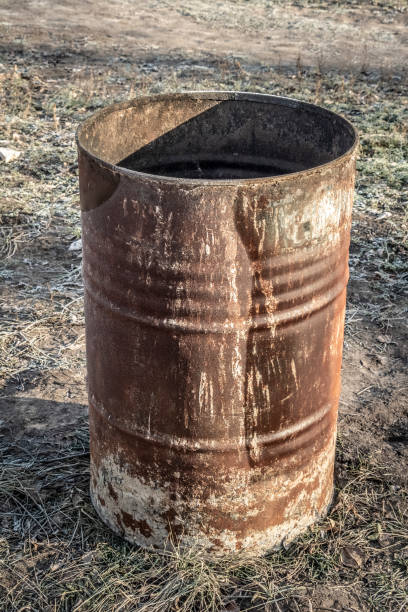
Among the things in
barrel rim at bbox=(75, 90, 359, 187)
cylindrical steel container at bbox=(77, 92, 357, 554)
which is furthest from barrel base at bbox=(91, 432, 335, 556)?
barrel rim at bbox=(75, 90, 359, 187)

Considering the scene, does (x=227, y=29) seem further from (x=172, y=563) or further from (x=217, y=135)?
(x=172, y=563)

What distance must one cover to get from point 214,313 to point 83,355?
2.04 m

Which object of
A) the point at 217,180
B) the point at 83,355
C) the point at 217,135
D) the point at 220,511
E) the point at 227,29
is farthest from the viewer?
the point at 227,29

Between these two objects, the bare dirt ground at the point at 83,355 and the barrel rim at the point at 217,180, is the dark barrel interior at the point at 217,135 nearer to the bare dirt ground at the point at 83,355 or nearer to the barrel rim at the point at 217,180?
the barrel rim at the point at 217,180

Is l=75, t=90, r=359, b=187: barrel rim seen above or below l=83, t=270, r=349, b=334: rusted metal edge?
above

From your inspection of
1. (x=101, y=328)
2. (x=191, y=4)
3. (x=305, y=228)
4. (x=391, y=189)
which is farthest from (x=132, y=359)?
(x=191, y=4)

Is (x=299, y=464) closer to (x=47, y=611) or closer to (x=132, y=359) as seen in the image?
(x=132, y=359)

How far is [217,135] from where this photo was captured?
123 inches

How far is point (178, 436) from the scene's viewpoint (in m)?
2.67

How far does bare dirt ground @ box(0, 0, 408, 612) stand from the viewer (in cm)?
283

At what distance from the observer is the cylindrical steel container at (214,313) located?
237cm

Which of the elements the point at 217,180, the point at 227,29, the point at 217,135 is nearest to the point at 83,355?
the point at 217,135

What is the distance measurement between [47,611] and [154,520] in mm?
495

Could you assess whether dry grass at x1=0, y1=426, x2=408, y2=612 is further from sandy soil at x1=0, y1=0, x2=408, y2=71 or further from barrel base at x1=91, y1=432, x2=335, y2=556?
sandy soil at x1=0, y1=0, x2=408, y2=71
